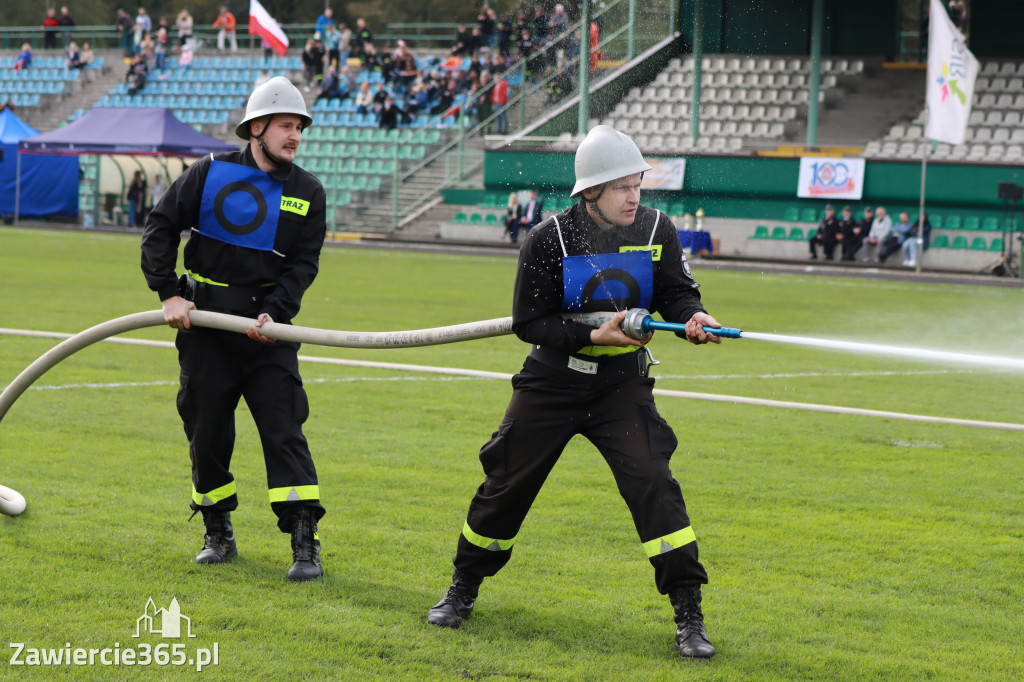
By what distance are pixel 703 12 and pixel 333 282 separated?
27.4ft

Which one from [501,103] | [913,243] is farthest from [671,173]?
[913,243]

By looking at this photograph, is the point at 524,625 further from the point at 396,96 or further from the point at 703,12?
the point at 396,96

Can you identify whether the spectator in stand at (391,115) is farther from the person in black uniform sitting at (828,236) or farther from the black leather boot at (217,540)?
the black leather boot at (217,540)

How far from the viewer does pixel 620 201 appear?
15.2 feet

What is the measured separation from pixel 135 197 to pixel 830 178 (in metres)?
21.2

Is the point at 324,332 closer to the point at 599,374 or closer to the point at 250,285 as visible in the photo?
the point at 250,285

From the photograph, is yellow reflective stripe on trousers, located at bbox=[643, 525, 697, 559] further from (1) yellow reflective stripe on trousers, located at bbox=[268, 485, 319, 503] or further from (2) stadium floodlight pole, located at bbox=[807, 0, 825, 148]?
(2) stadium floodlight pole, located at bbox=[807, 0, 825, 148]

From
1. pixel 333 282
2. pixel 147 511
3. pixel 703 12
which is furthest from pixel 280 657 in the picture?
pixel 703 12

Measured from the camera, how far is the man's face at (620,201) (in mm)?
4621

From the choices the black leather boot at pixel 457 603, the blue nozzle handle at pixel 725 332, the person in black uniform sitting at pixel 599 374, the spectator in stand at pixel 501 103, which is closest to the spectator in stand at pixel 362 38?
the spectator in stand at pixel 501 103

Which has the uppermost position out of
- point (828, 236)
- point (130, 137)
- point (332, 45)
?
point (332, 45)

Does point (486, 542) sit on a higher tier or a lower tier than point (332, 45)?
lower

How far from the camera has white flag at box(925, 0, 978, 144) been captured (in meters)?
25.0

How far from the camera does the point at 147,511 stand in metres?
6.32
